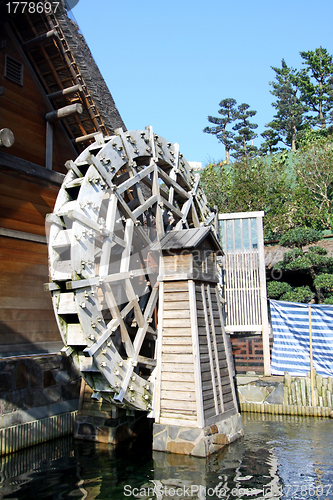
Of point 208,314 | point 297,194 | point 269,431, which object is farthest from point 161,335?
point 297,194

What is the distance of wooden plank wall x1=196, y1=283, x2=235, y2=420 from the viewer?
226 inches

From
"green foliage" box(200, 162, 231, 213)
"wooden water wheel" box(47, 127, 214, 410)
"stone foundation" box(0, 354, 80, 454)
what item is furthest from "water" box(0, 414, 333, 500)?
"green foliage" box(200, 162, 231, 213)

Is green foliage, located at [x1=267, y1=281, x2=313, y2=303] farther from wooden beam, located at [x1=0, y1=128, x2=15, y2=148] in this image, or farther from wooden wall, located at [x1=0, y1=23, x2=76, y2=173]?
wooden beam, located at [x1=0, y1=128, x2=15, y2=148]

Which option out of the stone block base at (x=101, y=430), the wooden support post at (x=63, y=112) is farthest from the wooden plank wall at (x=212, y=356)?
the wooden support post at (x=63, y=112)

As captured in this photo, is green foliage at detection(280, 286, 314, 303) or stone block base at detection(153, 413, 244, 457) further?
green foliage at detection(280, 286, 314, 303)

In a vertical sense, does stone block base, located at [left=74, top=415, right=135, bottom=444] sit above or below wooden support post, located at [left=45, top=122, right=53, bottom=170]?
below

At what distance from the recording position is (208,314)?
6.31m

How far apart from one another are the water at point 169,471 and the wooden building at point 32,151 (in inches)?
32.4

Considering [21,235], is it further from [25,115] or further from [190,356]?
[190,356]

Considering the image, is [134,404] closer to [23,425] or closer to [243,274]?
[23,425]

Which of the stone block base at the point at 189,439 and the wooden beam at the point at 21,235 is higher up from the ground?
the wooden beam at the point at 21,235

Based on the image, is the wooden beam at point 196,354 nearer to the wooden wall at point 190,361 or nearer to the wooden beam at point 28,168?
the wooden wall at point 190,361

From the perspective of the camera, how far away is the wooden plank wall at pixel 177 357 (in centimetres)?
552

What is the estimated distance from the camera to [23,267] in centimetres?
638
